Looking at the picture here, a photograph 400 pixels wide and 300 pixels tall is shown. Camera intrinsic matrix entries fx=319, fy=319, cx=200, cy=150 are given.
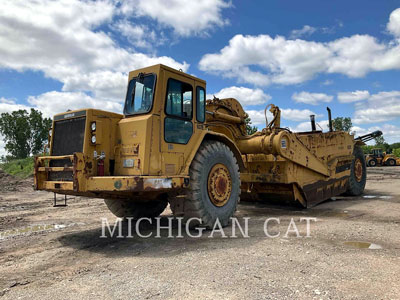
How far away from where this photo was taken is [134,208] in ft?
22.2

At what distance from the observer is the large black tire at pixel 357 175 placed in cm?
1039

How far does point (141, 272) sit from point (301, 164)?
5.45m

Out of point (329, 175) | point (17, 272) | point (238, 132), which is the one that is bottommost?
point (17, 272)

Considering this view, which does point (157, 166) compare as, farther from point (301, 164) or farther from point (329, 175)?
point (329, 175)

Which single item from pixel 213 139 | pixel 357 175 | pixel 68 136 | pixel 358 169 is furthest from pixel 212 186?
pixel 358 169

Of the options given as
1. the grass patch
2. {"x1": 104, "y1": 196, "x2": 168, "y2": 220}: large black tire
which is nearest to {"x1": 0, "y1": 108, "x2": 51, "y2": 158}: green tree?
the grass patch

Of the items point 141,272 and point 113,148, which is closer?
point 141,272

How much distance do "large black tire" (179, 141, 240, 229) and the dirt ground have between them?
421mm

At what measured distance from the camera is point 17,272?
151 inches

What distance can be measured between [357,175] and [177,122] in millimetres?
7955

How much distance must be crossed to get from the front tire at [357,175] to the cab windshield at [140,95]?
7.83 metres

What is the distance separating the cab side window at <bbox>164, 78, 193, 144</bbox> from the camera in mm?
5246

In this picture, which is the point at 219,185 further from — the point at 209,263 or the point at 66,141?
the point at 66,141

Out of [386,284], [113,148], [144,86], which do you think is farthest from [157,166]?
[386,284]
